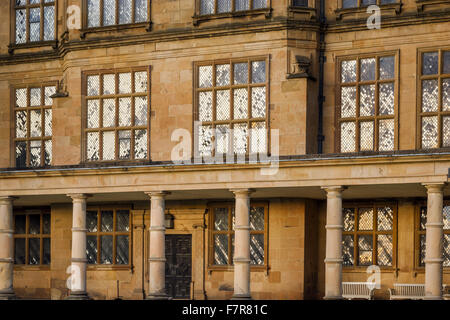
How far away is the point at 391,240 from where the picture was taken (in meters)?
33.9

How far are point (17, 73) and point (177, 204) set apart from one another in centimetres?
770

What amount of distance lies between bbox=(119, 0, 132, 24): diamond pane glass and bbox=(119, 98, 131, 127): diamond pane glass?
2.64 meters

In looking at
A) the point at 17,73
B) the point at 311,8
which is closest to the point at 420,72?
the point at 311,8

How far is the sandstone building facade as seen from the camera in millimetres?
32875

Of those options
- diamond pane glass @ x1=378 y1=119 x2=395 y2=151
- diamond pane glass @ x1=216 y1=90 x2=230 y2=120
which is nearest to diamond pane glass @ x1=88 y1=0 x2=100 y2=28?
diamond pane glass @ x1=216 y1=90 x2=230 y2=120

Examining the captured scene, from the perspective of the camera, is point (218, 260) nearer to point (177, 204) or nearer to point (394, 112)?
point (177, 204)

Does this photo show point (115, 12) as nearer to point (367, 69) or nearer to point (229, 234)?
point (229, 234)

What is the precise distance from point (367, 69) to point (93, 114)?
9.30 metres

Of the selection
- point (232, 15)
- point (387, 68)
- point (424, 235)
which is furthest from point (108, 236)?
point (387, 68)

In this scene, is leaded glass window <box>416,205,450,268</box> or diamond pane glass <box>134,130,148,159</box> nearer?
leaded glass window <box>416,205,450,268</box>

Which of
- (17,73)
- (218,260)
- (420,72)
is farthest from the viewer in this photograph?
(17,73)

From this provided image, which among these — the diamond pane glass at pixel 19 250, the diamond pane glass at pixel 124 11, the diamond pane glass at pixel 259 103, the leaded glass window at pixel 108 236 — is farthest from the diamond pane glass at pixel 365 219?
the diamond pane glass at pixel 19 250

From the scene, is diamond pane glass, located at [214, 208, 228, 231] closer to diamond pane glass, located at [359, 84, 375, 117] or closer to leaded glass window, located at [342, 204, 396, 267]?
leaded glass window, located at [342, 204, 396, 267]

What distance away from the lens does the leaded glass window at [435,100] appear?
108 ft
